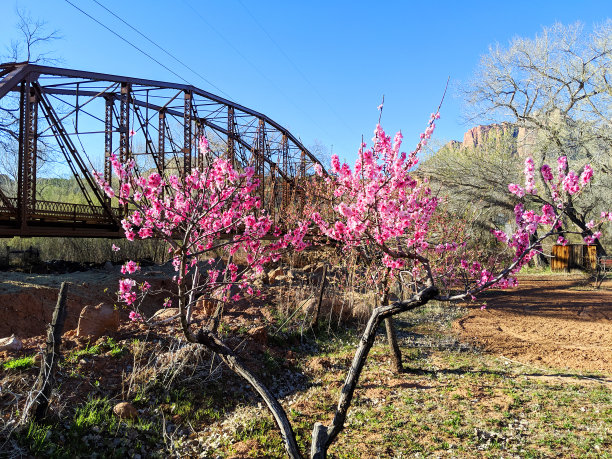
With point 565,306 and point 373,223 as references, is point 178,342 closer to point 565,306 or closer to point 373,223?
point 373,223

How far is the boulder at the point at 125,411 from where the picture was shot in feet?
12.7

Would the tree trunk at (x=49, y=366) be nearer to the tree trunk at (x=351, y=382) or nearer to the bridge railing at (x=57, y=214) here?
the tree trunk at (x=351, y=382)

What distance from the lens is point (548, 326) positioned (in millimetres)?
8547

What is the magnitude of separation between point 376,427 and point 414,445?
0.46 m

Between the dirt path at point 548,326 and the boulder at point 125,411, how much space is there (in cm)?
552

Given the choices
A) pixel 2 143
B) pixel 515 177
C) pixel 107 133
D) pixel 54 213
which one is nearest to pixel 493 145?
pixel 515 177

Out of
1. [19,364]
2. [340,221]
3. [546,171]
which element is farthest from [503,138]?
[19,364]

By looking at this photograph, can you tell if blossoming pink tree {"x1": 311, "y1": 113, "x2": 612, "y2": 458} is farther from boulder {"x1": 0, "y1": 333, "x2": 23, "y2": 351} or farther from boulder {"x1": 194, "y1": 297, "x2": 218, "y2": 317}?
boulder {"x1": 0, "y1": 333, "x2": 23, "y2": 351}

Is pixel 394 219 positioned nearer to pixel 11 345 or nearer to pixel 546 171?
pixel 546 171

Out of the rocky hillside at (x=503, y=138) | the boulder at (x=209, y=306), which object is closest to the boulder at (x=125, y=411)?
the boulder at (x=209, y=306)

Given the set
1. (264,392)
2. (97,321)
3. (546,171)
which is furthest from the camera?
(97,321)

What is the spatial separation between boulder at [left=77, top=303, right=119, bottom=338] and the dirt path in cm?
590

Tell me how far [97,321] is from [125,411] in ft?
6.27

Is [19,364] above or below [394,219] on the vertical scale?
below
